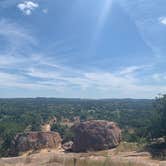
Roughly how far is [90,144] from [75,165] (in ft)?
42.5

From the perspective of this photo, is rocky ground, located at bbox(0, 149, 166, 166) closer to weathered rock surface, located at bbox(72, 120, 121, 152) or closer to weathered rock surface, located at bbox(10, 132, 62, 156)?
weathered rock surface, located at bbox(72, 120, 121, 152)

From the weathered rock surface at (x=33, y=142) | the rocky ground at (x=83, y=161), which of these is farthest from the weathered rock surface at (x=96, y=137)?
the rocky ground at (x=83, y=161)

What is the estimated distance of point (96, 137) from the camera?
29312 millimetres

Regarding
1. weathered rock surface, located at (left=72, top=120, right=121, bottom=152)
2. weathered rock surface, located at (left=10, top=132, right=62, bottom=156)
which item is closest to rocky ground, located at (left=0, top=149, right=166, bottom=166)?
weathered rock surface, located at (left=72, top=120, right=121, bottom=152)

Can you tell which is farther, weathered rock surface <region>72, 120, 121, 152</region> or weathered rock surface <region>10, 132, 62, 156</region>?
weathered rock surface <region>10, 132, 62, 156</region>

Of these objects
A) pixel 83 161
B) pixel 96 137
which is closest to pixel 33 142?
pixel 96 137

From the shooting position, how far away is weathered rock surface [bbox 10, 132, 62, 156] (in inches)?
1284

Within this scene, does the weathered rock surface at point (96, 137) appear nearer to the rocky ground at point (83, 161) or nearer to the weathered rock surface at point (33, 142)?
the weathered rock surface at point (33, 142)

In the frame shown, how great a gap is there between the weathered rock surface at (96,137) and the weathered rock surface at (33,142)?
3.73m

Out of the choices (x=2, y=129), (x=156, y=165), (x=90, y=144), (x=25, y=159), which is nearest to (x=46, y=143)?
(x=90, y=144)

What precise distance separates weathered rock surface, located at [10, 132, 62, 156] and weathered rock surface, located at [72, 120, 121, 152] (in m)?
3.73

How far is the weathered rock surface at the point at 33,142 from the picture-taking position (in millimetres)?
32625

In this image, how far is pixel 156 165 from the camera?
19.9 meters

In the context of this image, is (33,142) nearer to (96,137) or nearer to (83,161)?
(96,137)
